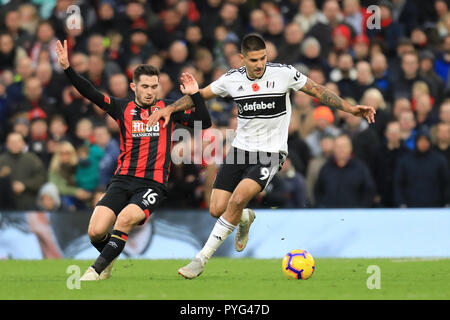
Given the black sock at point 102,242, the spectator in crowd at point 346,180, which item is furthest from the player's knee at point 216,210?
the spectator in crowd at point 346,180

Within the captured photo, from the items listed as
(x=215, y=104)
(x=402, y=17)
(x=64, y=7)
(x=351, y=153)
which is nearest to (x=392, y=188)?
(x=351, y=153)

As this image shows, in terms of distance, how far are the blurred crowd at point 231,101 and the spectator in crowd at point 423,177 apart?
0.07 feet

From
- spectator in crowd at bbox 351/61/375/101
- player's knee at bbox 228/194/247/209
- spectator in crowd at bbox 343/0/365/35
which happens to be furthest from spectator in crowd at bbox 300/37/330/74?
player's knee at bbox 228/194/247/209

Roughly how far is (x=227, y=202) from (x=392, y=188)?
5.52 m

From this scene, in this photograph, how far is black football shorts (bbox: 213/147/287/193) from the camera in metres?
11.0

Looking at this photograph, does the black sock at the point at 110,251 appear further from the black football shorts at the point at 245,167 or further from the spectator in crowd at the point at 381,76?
the spectator in crowd at the point at 381,76

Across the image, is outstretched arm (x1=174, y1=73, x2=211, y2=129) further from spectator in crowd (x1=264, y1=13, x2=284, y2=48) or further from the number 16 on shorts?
spectator in crowd (x1=264, y1=13, x2=284, y2=48)

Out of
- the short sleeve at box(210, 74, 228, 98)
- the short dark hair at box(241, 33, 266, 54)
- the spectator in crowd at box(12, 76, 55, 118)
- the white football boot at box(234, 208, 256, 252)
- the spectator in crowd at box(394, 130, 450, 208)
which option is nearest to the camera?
the short dark hair at box(241, 33, 266, 54)

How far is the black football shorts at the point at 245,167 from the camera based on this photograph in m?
11.0

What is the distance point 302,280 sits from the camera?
10.4 m

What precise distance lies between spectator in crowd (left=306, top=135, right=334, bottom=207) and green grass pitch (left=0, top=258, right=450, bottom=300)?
2090 millimetres

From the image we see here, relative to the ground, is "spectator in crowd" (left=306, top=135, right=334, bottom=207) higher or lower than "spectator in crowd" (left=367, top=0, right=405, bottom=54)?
lower

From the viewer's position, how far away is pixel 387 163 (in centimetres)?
1590

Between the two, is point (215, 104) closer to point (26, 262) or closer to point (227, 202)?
point (26, 262)
